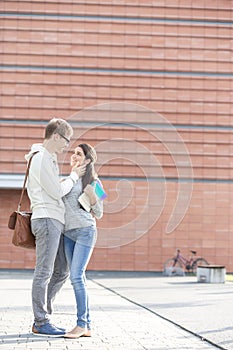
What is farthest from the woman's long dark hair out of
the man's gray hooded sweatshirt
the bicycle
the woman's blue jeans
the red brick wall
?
the red brick wall

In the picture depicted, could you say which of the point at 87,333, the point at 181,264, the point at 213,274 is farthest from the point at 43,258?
the point at 181,264

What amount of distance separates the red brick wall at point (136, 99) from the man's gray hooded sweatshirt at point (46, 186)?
785 inches

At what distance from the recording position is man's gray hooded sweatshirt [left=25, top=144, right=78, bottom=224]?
292 inches

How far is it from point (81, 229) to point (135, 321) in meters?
2.32

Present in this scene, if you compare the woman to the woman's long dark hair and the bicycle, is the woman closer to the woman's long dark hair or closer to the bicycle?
the woman's long dark hair

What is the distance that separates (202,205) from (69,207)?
20.6 metres

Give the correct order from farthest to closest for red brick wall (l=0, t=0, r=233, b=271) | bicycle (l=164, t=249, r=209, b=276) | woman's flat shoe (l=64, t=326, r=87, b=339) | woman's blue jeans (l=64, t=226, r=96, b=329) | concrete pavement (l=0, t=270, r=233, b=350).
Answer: red brick wall (l=0, t=0, r=233, b=271) < bicycle (l=164, t=249, r=209, b=276) < woman's blue jeans (l=64, t=226, r=96, b=329) < woman's flat shoe (l=64, t=326, r=87, b=339) < concrete pavement (l=0, t=270, r=233, b=350)

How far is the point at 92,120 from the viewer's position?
92.1 feet

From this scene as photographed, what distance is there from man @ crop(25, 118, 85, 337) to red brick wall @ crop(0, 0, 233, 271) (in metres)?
19.9

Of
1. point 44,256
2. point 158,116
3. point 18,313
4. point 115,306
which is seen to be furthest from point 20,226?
point 158,116

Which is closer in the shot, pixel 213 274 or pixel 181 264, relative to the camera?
pixel 213 274

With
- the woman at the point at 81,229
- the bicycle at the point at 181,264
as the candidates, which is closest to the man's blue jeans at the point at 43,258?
the woman at the point at 81,229

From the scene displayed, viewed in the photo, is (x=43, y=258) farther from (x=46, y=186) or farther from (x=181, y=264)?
(x=181, y=264)

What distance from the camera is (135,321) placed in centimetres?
947
